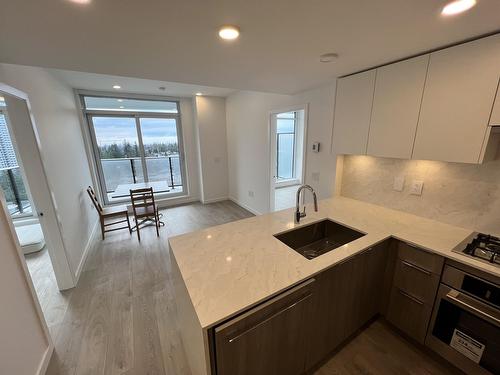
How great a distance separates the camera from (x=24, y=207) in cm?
402

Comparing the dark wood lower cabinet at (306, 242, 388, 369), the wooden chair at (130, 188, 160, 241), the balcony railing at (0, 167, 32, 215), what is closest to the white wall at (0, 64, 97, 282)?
the wooden chair at (130, 188, 160, 241)

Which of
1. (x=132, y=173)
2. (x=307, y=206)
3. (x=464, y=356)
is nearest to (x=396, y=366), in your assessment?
(x=464, y=356)

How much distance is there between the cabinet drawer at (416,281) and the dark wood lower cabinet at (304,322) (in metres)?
0.12

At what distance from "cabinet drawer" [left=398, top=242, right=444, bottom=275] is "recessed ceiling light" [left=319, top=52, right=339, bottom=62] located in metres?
1.56

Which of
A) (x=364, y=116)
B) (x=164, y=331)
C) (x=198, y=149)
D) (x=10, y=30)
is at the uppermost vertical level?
(x=10, y=30)

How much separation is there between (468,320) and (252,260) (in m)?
1.47

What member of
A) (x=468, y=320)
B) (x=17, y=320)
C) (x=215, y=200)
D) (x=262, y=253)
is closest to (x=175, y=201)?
(x=215, y=200)

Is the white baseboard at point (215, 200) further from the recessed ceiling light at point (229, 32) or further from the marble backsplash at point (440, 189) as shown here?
the recessed ceiling light at point (229, 32)

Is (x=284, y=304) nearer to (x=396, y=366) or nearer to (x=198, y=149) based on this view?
(x=396, y=366)

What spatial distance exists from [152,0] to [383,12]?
3.76 ft

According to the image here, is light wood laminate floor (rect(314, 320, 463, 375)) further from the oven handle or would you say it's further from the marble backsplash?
the marble backsplash

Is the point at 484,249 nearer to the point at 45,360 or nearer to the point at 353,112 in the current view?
the point at 353,112

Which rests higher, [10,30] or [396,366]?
[10,30]

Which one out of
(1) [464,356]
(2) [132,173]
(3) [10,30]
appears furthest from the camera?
(2) [132,173]
